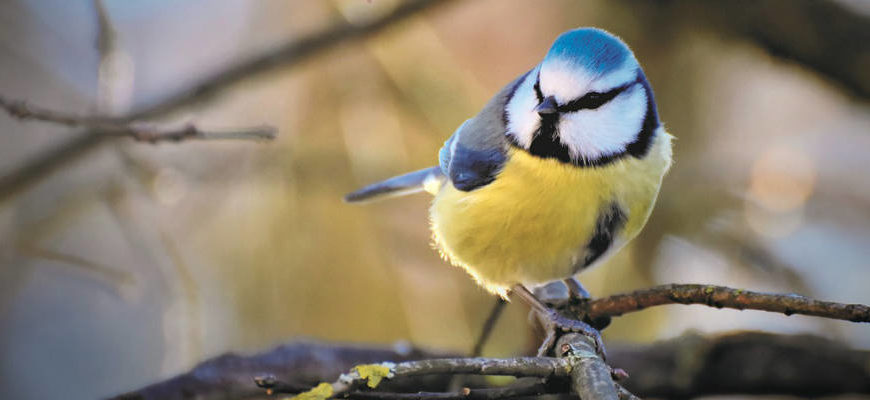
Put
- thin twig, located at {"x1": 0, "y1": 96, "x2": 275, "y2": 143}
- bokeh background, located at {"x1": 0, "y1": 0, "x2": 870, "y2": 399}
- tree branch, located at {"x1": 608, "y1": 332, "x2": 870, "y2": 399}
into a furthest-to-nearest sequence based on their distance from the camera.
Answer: bokeh background, located at {"x1": 0, "y1": 0, "x2": 870, "y2": 399}
tree branch, located at {"x1": 608, "y1": 332, "x2": 870, "y2": 399}
thin twig, located at {"x1": 0, "y1": 96, "x2": 275, "y2": 143}

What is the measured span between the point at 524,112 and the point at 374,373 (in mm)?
674

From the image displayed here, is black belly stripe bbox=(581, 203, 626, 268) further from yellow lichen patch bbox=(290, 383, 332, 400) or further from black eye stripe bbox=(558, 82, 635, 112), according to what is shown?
yellow lichen patch bbox=(290, 383, 332, 400)

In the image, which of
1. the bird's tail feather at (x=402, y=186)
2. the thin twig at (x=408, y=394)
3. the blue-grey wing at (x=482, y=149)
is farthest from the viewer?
the bird's tail feather at (x=402, y=186)

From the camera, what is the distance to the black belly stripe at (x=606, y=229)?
1.25 meters

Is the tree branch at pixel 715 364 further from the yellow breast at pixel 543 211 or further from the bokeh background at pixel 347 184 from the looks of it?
the bokeh background at pixel 347 184

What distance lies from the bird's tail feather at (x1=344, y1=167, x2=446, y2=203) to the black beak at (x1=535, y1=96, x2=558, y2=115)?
523 mm

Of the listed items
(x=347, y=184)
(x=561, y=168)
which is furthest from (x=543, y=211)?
(x=347, y=184)

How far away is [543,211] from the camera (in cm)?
124

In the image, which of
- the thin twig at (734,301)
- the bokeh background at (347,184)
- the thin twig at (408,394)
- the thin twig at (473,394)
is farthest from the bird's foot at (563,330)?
the bokeh background at (347,184)

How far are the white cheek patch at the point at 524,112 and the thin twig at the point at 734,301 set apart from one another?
31 cm

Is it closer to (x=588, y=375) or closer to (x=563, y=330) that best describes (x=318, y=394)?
(x=588, y=375)

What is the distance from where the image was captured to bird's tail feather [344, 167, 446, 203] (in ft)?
5.40

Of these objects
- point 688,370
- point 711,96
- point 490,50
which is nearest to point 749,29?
point 711,96

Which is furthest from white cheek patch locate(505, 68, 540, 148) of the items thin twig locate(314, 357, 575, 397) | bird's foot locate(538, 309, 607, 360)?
thin twig locate(314, 357, 575, 397)
